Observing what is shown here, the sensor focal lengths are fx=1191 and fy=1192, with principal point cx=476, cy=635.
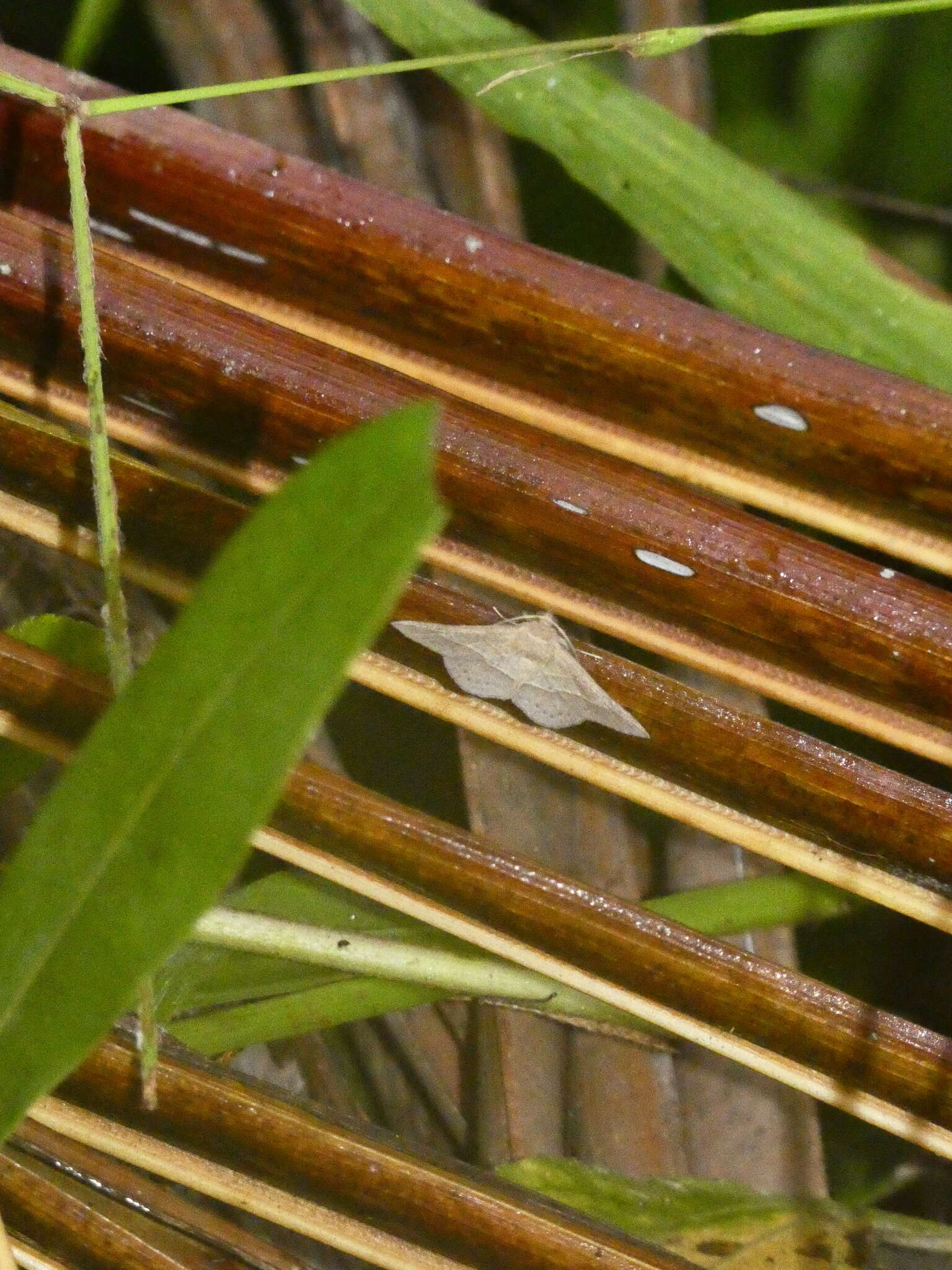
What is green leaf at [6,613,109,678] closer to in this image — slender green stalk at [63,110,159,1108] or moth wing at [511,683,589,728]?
slender green stalk at [63,110,159,1108]

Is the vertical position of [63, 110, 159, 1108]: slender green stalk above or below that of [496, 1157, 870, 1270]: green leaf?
above

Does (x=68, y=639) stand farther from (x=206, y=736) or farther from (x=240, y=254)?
(x=206, y=736)

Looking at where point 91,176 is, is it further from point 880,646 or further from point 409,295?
point 880,646

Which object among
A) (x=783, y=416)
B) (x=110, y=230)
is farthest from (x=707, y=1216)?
(x=110, y=230)

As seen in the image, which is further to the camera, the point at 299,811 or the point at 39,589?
the point at 39,589

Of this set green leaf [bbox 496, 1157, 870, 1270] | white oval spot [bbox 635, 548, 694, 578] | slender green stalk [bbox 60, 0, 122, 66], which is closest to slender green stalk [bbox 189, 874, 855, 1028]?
green leaf [bbox 496, 1157, 870, 1270]

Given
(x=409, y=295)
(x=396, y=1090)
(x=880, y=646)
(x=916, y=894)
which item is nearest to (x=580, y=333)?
(x=409, y=295)

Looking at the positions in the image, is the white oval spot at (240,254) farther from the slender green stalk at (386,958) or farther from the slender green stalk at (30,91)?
the slender green stalk at (386,958)
